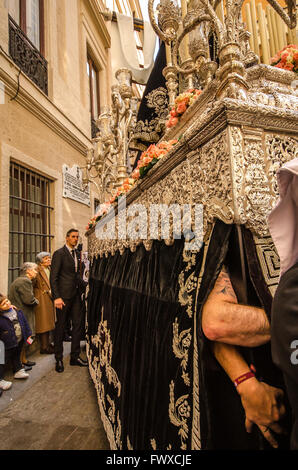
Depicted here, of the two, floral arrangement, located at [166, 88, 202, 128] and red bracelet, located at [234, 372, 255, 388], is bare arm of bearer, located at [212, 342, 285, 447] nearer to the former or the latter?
red bracelet, located at [234, 372, 255, 388]

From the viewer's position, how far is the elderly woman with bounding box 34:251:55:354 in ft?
15.4

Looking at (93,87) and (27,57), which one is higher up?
(93,87)

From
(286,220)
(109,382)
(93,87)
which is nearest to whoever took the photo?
(286,220)

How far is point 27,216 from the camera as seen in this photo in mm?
5516

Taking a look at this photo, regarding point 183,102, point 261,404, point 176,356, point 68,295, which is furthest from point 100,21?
point 261,404

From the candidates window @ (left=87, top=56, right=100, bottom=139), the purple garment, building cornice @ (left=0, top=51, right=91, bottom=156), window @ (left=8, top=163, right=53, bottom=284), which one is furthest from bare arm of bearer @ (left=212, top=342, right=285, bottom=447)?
window @ (left=87, top=56, right=100, bottom=139)

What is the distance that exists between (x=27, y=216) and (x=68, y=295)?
2.44m

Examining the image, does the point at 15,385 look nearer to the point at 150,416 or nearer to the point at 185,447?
the point at 150,416

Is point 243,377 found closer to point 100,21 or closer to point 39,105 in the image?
point 39,105

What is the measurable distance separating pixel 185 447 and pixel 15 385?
3188 mm

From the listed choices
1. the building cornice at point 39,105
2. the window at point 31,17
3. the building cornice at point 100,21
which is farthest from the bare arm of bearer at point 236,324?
the building cornice at point 100,21

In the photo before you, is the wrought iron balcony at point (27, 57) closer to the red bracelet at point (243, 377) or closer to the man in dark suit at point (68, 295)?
the man in dark suit at point (68, 295)

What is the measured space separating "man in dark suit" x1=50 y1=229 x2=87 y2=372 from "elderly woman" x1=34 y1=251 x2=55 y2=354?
87 centimetres

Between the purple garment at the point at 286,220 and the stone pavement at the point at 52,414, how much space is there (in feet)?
7.07
